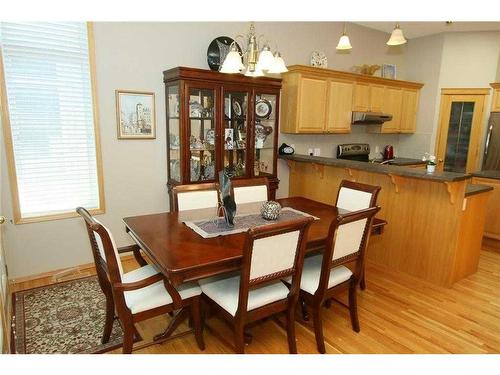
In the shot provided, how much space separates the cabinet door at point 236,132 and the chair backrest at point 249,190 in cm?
70

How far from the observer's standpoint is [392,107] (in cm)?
508

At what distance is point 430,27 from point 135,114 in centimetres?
434

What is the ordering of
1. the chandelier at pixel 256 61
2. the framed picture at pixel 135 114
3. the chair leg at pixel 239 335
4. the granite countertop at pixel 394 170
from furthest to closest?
the framed picture at pixel 135 114 < the granite countertop at pixel 394 170 < the chandelier at pixel 256 61 < the chair leg at pixel 239 335

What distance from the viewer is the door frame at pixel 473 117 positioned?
16.3ft

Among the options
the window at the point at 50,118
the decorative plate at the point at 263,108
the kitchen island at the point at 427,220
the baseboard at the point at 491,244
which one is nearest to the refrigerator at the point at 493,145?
the baseboard at the point at 491,244

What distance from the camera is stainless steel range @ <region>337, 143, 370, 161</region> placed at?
489 cm

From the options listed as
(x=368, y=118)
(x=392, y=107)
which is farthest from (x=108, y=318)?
(x=392, y=107)

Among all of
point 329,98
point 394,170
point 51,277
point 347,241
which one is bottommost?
point 51,277

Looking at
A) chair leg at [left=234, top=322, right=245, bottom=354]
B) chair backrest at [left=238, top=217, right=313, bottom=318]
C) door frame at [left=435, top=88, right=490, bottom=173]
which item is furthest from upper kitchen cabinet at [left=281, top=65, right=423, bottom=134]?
chair leg at [left=234, top=322, right=245, bottom=354]

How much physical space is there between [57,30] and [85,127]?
2.76 feet

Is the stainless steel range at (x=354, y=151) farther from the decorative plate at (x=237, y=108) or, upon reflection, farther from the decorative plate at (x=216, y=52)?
the decorative plate at (x=216, y=52)

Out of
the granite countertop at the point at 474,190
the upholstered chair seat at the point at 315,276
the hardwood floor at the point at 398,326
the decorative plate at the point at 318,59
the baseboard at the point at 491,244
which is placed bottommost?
the hardwood floor at the point at 398,326

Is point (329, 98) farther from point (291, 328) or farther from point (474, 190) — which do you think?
point (291, 328)
